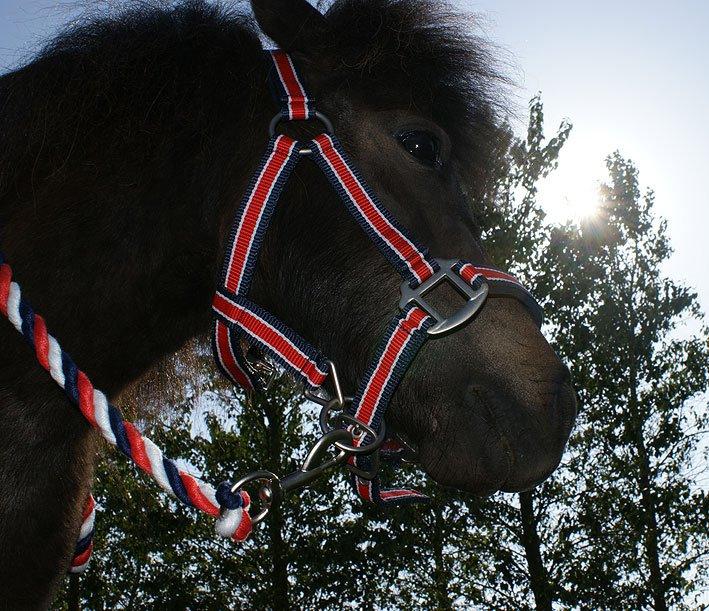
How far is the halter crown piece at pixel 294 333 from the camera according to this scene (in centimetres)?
168

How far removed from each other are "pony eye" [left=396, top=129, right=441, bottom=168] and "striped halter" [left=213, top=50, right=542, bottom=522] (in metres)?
0.26

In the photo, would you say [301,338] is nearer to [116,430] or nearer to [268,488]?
[268,488]

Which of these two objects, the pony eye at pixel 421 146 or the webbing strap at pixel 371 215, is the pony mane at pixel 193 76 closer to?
the pony eye at pixel 421 146

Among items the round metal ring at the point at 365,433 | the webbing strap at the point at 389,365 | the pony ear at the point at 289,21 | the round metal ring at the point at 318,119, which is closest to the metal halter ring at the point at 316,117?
the round metal ring at the point at 318,119

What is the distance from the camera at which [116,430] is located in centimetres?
165

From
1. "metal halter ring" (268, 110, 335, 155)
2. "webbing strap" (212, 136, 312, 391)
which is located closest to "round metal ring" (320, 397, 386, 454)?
"webbing strap" (212, 136, 312, 391)

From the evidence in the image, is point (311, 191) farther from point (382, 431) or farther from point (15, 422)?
point (15, 422)

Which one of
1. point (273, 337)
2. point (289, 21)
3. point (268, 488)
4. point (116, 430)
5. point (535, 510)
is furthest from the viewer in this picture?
point (535, 510)

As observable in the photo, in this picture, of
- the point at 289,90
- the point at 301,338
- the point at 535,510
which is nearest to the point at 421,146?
the point at 289,90

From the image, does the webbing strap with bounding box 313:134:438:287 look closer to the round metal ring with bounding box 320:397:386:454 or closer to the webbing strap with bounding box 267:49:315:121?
the webbing strap with bounding box 267:49:315:121

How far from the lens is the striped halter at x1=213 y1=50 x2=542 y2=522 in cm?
184

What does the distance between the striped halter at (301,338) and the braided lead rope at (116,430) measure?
4.4 inches

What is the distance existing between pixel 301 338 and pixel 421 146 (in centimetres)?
79

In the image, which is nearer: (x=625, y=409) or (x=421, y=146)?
(x=421, y=146)
